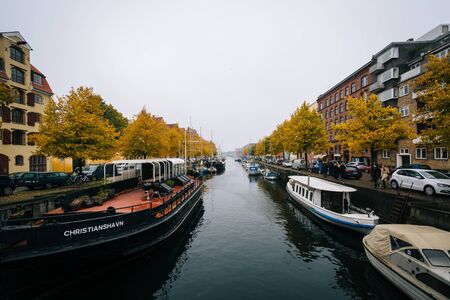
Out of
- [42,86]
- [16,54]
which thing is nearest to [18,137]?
[42,86]

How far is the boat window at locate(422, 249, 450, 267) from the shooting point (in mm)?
7124

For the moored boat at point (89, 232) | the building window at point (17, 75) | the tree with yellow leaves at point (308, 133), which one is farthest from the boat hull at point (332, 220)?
the building window at point (17, 75)

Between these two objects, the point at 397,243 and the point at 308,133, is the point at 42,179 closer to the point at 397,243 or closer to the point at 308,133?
the point at 397,243

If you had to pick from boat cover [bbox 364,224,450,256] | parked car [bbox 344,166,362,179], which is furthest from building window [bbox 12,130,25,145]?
parked car [bbox 344,166,362,179]

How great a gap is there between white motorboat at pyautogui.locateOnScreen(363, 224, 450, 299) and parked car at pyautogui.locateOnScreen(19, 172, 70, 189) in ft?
83.4

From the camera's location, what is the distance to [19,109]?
29297mm

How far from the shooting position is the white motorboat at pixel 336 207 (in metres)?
13.3

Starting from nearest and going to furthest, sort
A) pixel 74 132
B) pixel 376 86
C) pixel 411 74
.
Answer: pixel 74 132 → pixel 411 74 → pixel 376 86

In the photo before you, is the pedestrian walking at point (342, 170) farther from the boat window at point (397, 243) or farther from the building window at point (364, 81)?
the building window at point (364, 81)

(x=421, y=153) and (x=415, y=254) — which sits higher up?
(x=421, y=153)

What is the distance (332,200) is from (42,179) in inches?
997

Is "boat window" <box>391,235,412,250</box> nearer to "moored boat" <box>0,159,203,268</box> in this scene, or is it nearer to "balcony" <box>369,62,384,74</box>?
"moored boat" <box>0,159,203,268</box>

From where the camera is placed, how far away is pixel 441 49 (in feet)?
83.6

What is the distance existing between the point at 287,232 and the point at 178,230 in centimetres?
765
